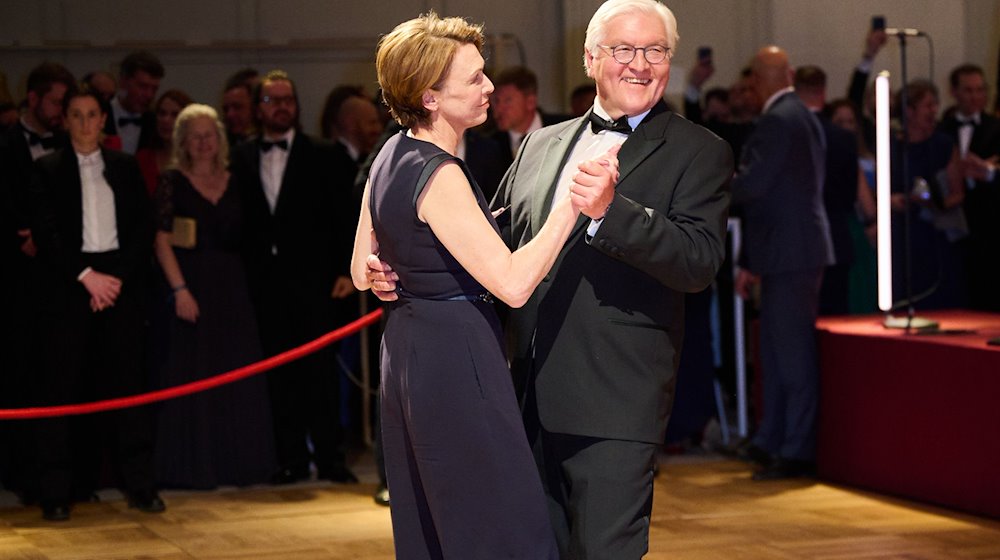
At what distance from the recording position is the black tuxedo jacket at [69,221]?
19.2ft

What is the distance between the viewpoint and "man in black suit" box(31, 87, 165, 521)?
5.85 metres

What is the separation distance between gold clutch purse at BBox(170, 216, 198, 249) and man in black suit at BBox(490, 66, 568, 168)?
148 cm

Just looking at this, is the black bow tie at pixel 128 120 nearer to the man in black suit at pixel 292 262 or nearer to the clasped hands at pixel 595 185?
the man in black suit at pixel 292 262

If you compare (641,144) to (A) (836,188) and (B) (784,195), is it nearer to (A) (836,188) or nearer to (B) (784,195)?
(B) (784,195)

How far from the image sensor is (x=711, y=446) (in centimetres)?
701

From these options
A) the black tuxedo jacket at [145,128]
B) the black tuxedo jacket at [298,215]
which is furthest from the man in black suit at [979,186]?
the black tuxedo jacket at [145,128]

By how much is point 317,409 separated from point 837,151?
2622 millimetres

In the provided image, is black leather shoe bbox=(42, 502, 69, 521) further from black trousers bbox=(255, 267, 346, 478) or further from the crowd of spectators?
black trousers bbox=(255, 267, 346, 478)

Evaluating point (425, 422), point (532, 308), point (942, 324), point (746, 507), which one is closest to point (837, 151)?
point (942, 324)

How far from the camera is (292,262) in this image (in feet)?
21.3

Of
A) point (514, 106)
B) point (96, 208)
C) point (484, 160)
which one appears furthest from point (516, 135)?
point (96, 208)

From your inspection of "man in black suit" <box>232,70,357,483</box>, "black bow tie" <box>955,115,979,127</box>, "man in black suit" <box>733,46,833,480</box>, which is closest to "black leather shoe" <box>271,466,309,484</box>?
"man in black suit" <box>232,70,357,483</box>

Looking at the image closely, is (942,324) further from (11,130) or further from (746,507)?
(11,130)

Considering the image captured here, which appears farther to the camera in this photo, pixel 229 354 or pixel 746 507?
pixel 229 354
